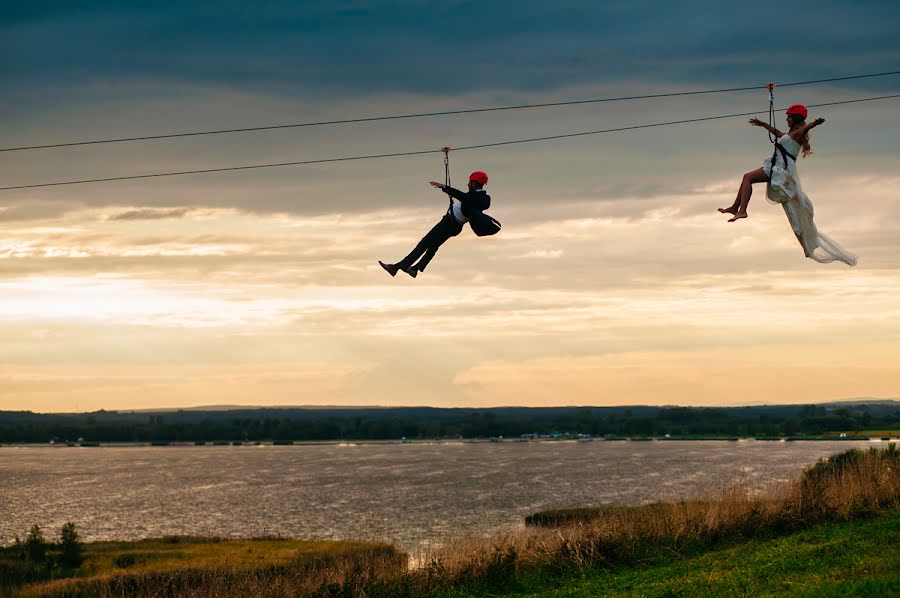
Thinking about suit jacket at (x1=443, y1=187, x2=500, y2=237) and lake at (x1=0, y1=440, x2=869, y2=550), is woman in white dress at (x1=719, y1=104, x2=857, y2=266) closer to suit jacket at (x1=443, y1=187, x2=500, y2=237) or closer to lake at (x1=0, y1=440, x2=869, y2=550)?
suit jacket at (x1=443, y1=187, x2=500, y2=237)

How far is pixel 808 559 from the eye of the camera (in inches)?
757

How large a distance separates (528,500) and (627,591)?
8115 cm

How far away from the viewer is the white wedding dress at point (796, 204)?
1652 cm

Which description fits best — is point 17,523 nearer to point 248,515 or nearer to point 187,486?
point 248,515

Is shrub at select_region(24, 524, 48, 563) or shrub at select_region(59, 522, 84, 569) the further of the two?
shrub at select_region(24, 524, 48, 563)

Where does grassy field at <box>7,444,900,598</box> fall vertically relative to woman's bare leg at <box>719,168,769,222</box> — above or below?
below

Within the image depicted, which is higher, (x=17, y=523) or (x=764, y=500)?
(x=764, y=500)

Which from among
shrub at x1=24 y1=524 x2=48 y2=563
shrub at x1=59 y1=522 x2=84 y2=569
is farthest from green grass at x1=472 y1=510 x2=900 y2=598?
shrub at x1=24 y1=524 x2=48 y2=563

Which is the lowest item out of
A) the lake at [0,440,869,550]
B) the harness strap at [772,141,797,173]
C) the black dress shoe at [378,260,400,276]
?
the lake at [0,440,869,550]

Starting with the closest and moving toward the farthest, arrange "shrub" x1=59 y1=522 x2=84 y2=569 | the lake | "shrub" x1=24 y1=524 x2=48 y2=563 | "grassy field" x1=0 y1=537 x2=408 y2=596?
"grassy field" x1=0 y1=537 x2=408 y2=596 → "shrub" x1=59 y1=522 x2=84 y2=569 → "shrub" x1=24 y1=524 x2=48 y2=563 → the lake

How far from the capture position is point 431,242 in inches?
728

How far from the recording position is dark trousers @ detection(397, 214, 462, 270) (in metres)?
18.3

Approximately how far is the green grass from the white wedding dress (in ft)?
18.3

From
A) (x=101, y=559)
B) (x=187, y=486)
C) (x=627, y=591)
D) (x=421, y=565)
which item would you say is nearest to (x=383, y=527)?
(x=101, y=559)
